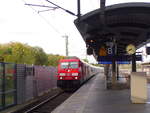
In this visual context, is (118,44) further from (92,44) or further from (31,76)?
(31,76)

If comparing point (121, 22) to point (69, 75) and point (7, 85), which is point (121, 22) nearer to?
point (7, 85)

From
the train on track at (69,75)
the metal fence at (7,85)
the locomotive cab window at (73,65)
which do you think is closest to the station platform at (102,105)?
the metal fence at (7,85)

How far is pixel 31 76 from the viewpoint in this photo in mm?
19453

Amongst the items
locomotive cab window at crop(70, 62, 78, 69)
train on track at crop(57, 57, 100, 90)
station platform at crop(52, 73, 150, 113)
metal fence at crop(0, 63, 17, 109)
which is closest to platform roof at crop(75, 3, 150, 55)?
station platform at crop(52, 73, 150, 113)

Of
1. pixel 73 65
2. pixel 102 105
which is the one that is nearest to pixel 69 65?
pixel 73 65

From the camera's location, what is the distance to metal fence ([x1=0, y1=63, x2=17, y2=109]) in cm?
1365

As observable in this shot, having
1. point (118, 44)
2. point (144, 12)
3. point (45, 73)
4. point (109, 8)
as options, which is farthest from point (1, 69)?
point (45, 73)

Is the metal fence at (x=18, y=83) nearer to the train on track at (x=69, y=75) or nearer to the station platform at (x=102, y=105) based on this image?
the station platform at (x=102, y=105)

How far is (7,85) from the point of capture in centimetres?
1451

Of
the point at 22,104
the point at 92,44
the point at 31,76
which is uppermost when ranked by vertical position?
the point at 92,44

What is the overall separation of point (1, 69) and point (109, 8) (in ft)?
17.5

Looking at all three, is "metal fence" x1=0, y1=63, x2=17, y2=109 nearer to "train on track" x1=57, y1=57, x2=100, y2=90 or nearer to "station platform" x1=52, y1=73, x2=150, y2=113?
"station platform" x1=52, y1=73, x2=150, y2=113

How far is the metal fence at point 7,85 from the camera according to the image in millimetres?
13651

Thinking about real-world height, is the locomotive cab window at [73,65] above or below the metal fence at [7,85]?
above
